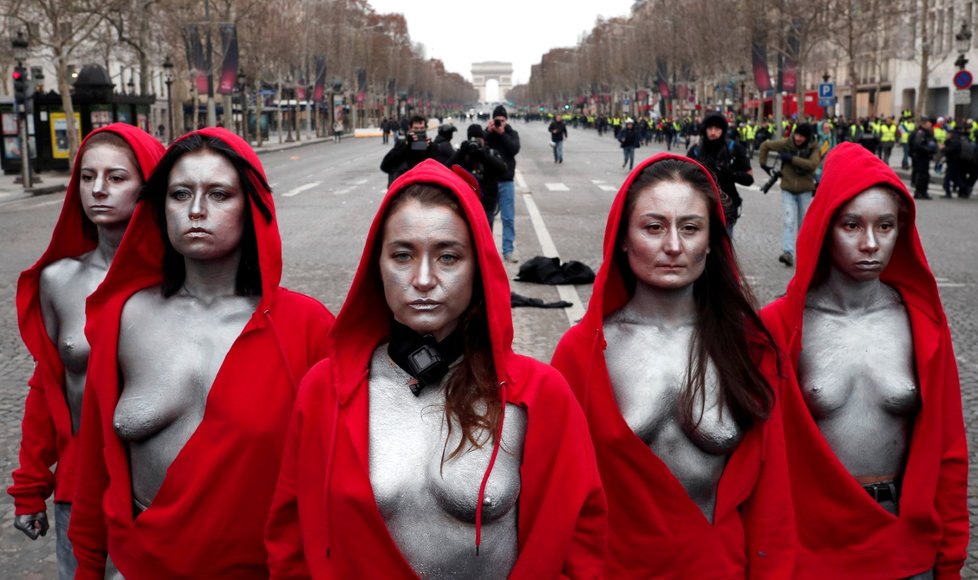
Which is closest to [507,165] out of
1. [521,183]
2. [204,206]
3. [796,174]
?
[796,174]

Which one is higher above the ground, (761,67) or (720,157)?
(761,67)

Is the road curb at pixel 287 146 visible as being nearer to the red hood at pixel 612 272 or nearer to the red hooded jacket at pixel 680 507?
the red hood at pixel 612 272

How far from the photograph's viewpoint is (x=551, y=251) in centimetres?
1376

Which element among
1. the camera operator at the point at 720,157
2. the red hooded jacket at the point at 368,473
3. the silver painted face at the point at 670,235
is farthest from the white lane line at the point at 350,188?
the red hooded jacket at the point at 368,473

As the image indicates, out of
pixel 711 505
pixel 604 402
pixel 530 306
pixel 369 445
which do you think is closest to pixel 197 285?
pixel 369 445

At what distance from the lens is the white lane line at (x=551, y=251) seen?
9.70 m

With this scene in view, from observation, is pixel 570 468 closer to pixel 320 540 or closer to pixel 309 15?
pixel 320 540

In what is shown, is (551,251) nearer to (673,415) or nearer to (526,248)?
(526,248)

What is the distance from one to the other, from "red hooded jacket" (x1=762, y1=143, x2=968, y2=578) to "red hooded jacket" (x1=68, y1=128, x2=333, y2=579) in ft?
4.07

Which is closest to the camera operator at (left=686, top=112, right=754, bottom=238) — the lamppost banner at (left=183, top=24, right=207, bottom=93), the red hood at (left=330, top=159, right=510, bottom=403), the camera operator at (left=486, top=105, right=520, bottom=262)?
the camera operator at (left=486, top=105, right=520, bottom=262)

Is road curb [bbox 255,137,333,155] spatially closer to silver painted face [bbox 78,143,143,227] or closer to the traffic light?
the traffic light

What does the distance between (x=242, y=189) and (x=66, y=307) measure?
77 centimetres

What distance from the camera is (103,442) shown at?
8.86 feet

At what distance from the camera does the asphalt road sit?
656cm
